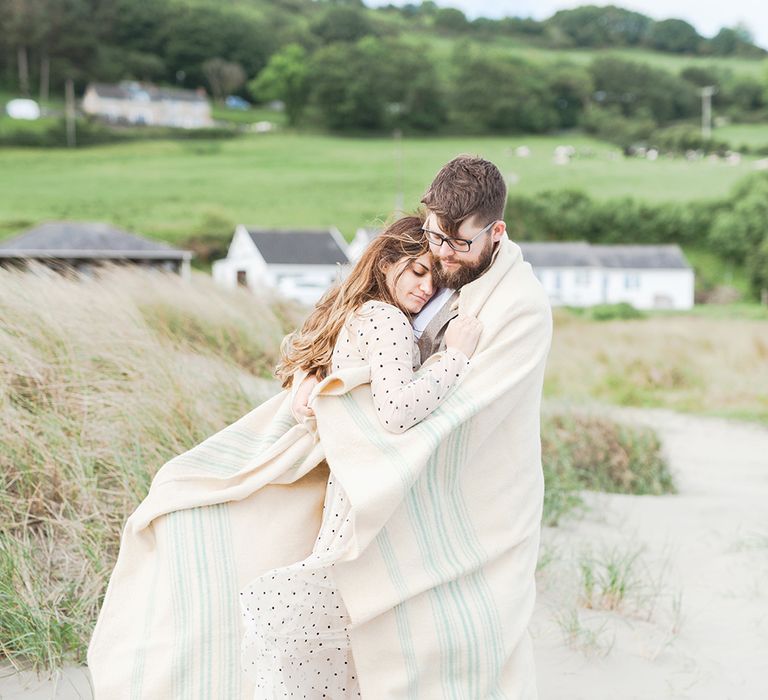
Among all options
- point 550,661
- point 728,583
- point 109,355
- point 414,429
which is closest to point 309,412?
point 414,429

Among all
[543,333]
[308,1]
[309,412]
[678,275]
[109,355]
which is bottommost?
[678,275]

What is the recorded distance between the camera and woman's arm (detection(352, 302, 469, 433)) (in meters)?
1.78

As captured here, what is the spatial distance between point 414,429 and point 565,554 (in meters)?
2.10

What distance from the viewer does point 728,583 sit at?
361cm

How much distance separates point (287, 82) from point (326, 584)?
3195cm

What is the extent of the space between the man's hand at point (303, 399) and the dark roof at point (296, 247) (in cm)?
2133

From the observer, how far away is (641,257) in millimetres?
29016

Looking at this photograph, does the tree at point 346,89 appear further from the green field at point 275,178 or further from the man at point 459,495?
the man at point 459,495

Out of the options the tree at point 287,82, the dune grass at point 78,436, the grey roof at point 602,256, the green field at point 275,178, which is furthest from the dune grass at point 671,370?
the tree at point 287,82

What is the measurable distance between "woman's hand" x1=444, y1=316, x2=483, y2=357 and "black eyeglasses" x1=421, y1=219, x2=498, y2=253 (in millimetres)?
147

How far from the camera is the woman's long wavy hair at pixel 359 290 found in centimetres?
204

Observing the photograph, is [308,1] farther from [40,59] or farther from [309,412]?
[309,412]

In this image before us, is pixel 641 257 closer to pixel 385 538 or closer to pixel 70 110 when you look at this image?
pixel 70 110

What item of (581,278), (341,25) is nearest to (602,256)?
(581,278)
